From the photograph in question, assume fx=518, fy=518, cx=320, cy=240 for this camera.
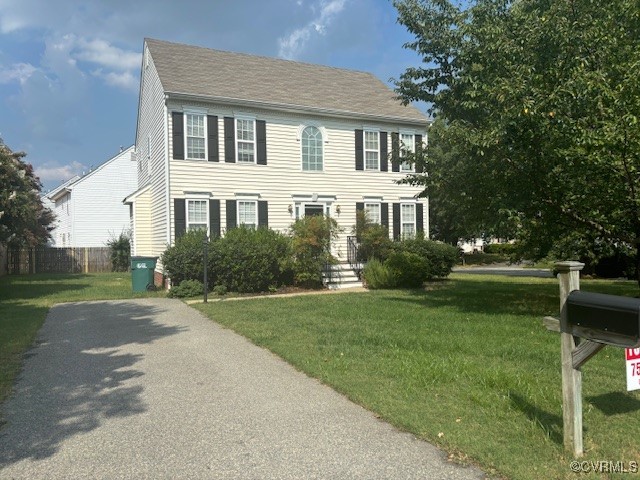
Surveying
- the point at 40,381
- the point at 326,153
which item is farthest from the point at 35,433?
the point at 326,153

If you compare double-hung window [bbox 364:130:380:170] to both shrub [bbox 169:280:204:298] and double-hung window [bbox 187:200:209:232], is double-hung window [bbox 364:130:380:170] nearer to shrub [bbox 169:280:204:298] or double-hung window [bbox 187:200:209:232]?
double-hung window [bbox 187:200:209:232]

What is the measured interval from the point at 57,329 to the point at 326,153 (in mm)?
11480

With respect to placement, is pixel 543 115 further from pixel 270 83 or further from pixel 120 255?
pixel 120 255

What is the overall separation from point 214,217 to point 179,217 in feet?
3.67

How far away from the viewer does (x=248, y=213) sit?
17344mm

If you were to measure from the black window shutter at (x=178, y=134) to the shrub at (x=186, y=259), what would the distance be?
2.72 m

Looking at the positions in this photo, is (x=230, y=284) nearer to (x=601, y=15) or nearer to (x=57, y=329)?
(x=57, y=329)

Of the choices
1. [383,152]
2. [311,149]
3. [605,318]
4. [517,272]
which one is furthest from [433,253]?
[605,318]

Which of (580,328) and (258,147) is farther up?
(258,147)

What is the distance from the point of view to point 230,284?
50.1 ft

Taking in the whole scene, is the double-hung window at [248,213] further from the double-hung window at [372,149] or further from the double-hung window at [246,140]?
the double-hung window at [372,149]

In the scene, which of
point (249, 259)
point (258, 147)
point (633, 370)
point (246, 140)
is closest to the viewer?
point (633, 370)

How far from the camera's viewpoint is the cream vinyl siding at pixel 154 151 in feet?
55.1

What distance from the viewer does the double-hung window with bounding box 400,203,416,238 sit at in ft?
65.5
